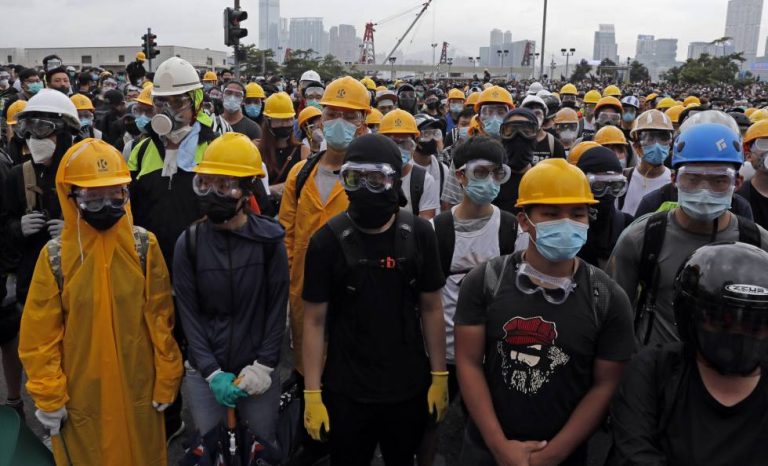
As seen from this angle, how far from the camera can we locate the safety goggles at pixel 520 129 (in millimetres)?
5430

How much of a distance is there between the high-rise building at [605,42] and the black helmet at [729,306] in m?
187

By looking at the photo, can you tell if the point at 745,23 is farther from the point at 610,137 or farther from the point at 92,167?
the point at 92,167

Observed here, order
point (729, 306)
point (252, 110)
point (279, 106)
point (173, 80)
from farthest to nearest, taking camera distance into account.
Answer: point (252, 110)
point (279, 106)
point (173, 80)
point (729, 306)

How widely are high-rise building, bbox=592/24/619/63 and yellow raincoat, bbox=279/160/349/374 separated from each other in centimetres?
18605

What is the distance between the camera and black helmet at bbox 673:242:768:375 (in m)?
1.91

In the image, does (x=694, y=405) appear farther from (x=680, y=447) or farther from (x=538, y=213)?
(x=538, y=213)

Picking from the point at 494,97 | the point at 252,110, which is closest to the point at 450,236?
the point at 494,97

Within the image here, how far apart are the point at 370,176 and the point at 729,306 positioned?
1.61m

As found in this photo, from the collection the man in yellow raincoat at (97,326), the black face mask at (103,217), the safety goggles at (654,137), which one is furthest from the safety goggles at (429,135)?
the black face mask at (103,217)

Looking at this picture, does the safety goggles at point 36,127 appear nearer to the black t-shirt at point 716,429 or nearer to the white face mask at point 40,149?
the white face mask at point 40,149

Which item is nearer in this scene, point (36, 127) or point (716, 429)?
point (716, 429)

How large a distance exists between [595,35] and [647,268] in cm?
19645

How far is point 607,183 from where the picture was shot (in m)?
4.44

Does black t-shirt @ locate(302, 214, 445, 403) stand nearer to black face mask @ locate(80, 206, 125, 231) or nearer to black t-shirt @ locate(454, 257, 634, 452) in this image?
black t-shirt @ locate(454, 257, 634, 452)
